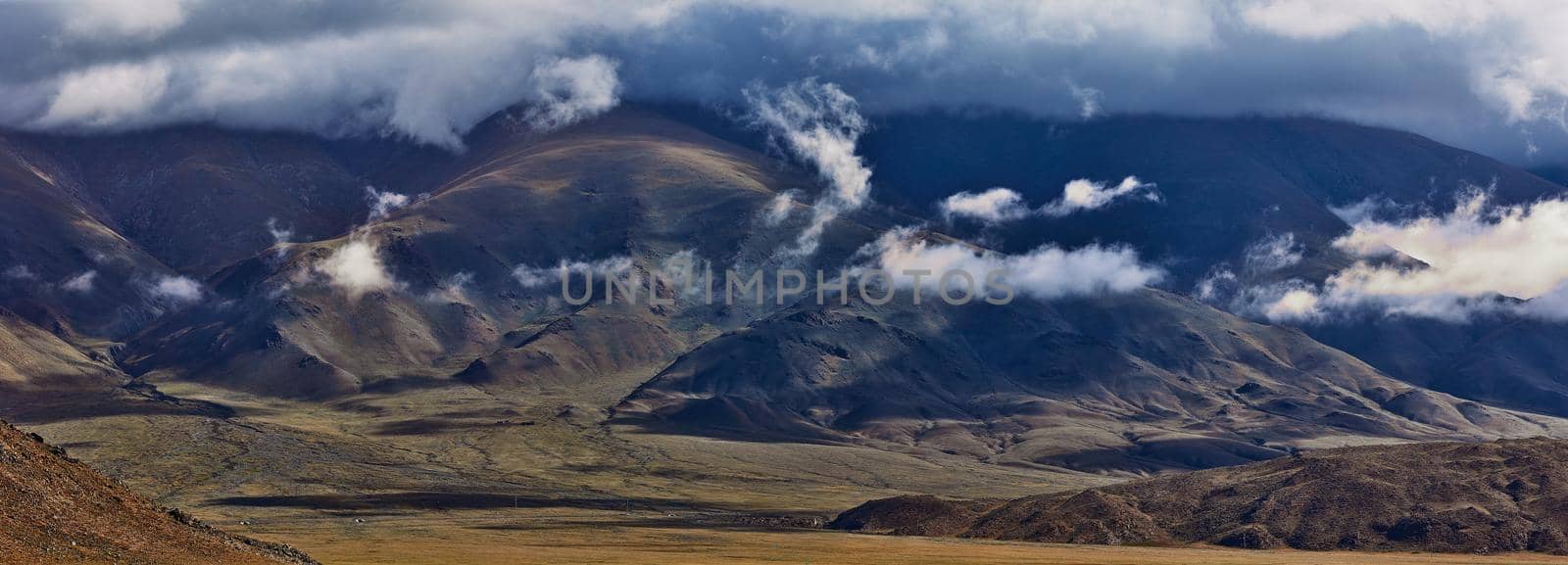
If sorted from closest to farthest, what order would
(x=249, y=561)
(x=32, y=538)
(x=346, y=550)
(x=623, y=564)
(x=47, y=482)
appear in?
(x=32, y=538)
(x=47, y=482)
(x=249, y=561)
(x=623, y=564)
(x=346, y=550)

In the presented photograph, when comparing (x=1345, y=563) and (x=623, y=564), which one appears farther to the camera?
(x=1345, y=563)

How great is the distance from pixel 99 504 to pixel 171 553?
5.90 metres

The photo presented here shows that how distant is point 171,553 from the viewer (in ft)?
372

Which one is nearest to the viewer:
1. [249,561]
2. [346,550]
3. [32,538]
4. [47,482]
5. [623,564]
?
[32,538]

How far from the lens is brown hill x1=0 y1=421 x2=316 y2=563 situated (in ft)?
338

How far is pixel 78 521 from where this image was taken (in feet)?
356

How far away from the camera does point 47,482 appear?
360 feet

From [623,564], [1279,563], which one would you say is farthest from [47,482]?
[1279,563]

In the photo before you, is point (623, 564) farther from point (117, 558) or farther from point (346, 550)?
point (117, 558)

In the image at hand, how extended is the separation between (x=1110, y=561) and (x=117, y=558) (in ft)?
407

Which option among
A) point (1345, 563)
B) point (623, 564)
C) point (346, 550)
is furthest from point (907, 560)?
point (346, 550)

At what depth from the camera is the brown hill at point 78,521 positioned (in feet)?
338

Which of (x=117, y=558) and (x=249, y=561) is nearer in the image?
(x=117, y=558)

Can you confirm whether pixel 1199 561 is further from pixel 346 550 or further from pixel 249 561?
pixel 249 561
